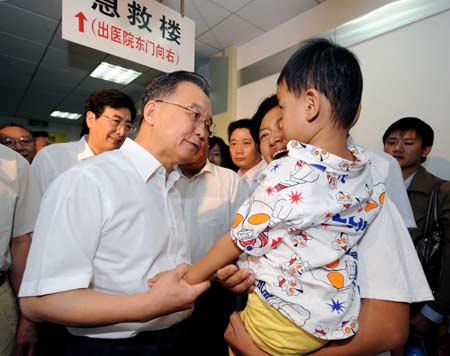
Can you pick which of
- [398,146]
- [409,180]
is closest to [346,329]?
[409,180]

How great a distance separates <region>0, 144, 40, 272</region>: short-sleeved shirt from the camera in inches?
51.2

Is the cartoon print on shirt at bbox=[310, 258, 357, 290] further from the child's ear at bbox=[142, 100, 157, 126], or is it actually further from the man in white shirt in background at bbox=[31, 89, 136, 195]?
the man in white shirt in background at bbox=[31, 89, 136, 195]

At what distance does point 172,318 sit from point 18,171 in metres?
1.10

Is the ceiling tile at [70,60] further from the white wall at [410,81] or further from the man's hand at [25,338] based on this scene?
the man's hand at [25,338]

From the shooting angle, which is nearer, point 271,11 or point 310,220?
point 310,220

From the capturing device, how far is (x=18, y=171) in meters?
1.39

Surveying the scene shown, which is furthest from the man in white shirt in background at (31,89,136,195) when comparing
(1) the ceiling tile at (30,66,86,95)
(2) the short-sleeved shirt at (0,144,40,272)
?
(1) the ceiling tile at (30,66,86,95)

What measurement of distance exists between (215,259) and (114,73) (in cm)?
560

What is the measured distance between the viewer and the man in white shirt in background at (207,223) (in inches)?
71.4

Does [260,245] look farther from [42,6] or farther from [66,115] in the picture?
[66,115]

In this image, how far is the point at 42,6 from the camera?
11.0ft

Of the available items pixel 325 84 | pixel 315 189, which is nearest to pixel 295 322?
pixel 315 189

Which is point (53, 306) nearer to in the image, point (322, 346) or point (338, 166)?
point (322, 346)

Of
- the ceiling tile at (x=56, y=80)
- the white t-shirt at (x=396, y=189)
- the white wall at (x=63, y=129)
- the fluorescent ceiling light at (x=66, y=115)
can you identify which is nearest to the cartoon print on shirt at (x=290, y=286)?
the white t-shirt at (x=396, y=189)
